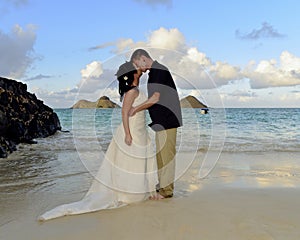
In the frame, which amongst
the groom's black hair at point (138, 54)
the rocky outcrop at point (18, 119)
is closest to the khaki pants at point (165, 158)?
the groom's black hair at point (138, 54)

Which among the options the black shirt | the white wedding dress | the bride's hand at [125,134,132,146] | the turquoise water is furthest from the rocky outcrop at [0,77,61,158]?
the black shirt

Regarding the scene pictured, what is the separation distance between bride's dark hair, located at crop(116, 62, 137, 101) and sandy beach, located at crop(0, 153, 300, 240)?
1653 mm

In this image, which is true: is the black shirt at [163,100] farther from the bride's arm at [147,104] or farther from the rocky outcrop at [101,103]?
the rocky outcrop at [101,103]

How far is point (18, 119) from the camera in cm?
1567

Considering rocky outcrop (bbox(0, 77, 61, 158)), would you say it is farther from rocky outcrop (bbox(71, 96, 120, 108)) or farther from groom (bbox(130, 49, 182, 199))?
groom (bbox(130, 49, 182, 199))

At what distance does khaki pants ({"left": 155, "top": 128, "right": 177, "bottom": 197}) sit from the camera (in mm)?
5227

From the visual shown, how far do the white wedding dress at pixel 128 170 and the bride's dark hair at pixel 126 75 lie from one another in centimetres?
22

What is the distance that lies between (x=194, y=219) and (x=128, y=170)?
1301 mm

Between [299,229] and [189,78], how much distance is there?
2.69m

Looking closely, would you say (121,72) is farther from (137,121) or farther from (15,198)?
(15,198)

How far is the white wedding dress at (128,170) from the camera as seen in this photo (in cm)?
496

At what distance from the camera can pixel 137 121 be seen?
17.0 ft

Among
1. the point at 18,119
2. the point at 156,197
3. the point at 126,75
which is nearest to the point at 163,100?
the point at 126,75

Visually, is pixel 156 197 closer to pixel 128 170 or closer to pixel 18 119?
pixel 128 170
